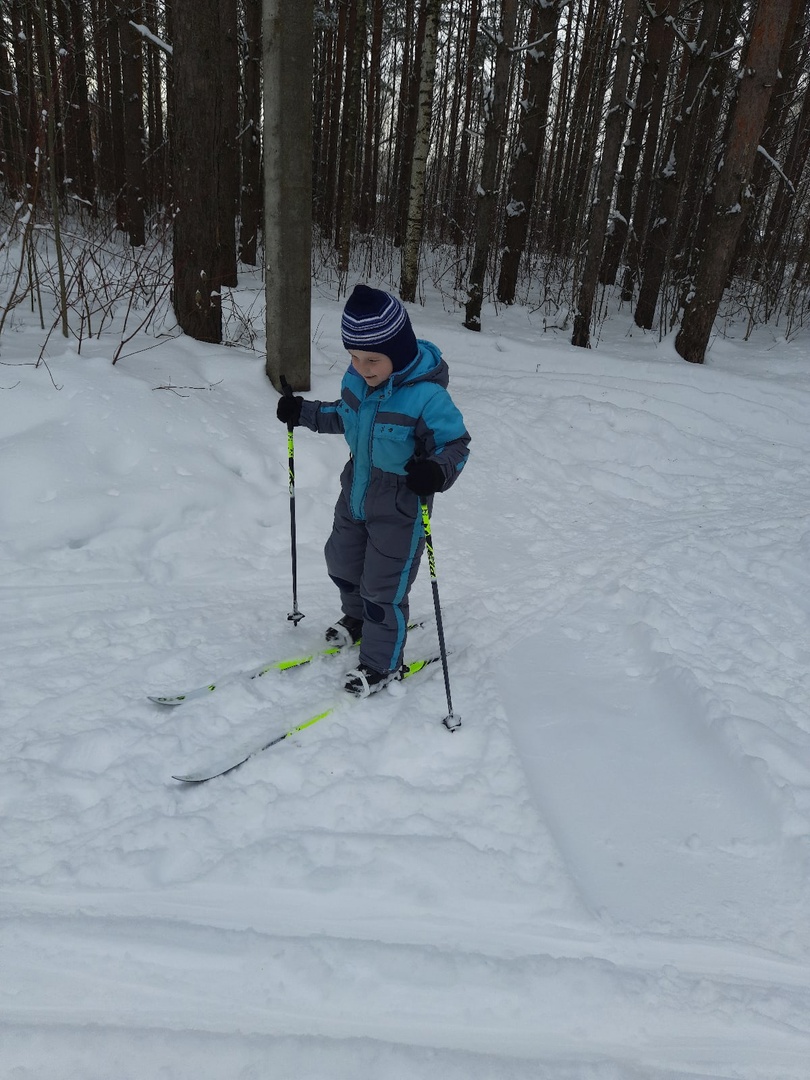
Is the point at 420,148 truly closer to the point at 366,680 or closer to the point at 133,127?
the point at 133,127

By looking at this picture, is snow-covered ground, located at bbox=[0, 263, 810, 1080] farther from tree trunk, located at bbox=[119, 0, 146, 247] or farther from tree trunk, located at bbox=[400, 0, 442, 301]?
tree trunk, located at bbox=[119, 0, 146, 247]

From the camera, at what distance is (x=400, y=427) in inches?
109

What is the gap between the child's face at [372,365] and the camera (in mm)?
2693

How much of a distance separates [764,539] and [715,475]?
1407 mm

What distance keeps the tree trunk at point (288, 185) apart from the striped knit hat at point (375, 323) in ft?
7.15

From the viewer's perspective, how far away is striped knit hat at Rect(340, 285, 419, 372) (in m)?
2.60

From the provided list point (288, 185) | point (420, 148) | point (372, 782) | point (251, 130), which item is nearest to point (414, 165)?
point (420, 148)

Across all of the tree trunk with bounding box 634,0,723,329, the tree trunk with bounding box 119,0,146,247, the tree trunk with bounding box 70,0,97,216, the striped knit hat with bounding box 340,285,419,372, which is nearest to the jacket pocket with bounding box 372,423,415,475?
the striped knit hat with bounding box 340,285,419,372

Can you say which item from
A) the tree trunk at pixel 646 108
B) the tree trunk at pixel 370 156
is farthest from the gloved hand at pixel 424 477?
the tree trunk at pixel 370 156

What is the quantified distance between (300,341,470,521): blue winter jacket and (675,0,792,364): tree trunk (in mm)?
7383

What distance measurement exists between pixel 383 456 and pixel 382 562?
1.56 feet

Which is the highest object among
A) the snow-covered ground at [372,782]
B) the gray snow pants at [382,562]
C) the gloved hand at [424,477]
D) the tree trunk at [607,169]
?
the tree trunk at [607,169]

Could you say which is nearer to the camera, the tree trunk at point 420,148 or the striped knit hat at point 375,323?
the striped knit hat at point 375,323

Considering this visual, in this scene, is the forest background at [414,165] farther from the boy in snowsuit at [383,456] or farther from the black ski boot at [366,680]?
the black ski boot at [366,680]
